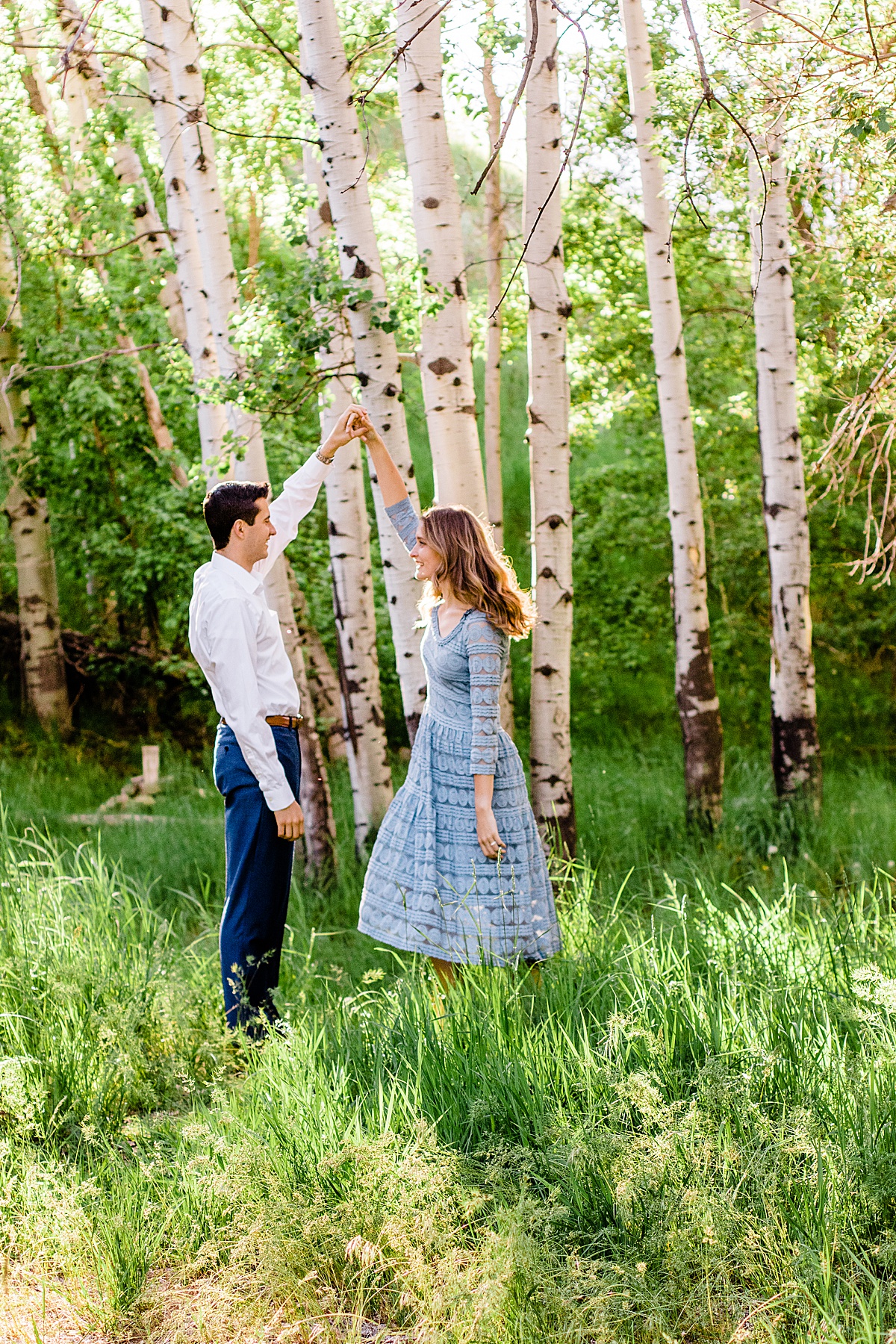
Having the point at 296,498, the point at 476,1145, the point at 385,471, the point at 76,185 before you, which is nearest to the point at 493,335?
the point at 76,185

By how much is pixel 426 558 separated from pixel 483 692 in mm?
532

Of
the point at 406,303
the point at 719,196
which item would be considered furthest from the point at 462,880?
the point at 719,196

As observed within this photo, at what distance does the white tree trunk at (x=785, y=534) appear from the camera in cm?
672

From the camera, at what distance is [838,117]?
374 centimetres

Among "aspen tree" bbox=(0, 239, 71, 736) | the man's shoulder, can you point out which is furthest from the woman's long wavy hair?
"aspen tree" bbox=(0, 239, 71, 736)

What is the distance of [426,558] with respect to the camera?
3846 mm

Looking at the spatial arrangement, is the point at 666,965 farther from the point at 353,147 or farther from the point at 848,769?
the point at 848,769

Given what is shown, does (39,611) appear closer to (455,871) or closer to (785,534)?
(785,534)

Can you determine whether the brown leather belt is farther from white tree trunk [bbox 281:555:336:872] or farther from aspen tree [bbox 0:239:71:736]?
aspen tree [bbox 0:239:71:736]

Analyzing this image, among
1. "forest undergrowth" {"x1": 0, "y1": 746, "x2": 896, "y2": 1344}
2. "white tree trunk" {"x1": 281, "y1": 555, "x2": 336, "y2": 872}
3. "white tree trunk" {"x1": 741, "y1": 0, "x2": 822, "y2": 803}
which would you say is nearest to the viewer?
"forest undergrowth" {"x1": 0, "y1": 746, "x2": 896, "y2": 1344}

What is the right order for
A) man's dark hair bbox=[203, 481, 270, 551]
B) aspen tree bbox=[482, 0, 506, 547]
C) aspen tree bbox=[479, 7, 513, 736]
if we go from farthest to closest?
aspen tree bbox=[482, 0, 506, 547] → aspen tree bbox=[479, 7, 513, 736] → man's dark hair bbox=[203, 481, 270, 551]

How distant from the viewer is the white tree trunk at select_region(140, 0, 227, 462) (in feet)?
21.4

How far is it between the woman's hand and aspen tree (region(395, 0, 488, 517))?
1.53 m

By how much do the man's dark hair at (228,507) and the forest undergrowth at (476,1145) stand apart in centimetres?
166
